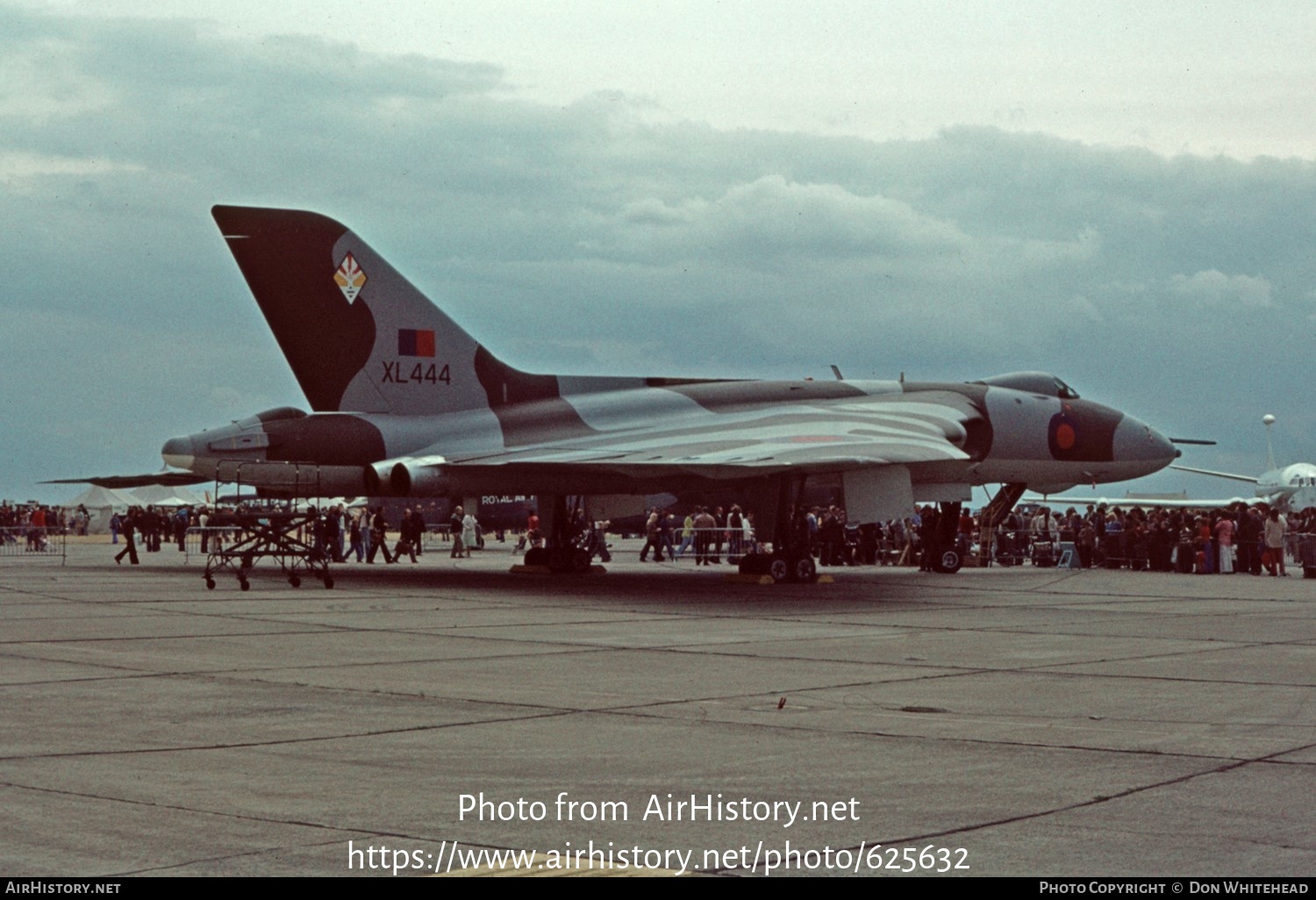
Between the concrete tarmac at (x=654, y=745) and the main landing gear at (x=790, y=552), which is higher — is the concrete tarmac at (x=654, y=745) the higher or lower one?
the lower one

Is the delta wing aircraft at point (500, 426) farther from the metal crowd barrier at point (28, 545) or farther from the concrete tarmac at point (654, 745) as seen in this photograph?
the metal crowd barrier at point (28, 545)

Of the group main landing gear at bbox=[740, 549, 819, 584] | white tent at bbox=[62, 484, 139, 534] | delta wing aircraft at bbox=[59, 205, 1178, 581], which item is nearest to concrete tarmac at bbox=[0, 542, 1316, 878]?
delta wing aircraft at bbox=[59, 205, 1178, 581]

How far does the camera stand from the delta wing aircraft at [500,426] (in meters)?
21.4

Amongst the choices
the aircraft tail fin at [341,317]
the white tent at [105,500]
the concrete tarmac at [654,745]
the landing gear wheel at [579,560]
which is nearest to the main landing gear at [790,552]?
the landing gear wheel at [579,560]

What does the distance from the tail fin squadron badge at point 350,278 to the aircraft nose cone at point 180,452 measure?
3306mm

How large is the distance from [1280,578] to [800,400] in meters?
9.46

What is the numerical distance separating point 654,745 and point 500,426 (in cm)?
1643

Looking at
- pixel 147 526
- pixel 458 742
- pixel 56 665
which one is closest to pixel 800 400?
pixel 56 665

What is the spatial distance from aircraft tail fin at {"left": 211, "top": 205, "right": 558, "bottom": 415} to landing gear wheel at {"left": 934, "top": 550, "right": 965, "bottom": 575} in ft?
33.5

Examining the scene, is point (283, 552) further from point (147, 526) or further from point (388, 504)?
point (388, 504)

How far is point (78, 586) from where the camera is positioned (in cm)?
2122

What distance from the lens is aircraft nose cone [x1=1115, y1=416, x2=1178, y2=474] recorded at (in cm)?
2769
